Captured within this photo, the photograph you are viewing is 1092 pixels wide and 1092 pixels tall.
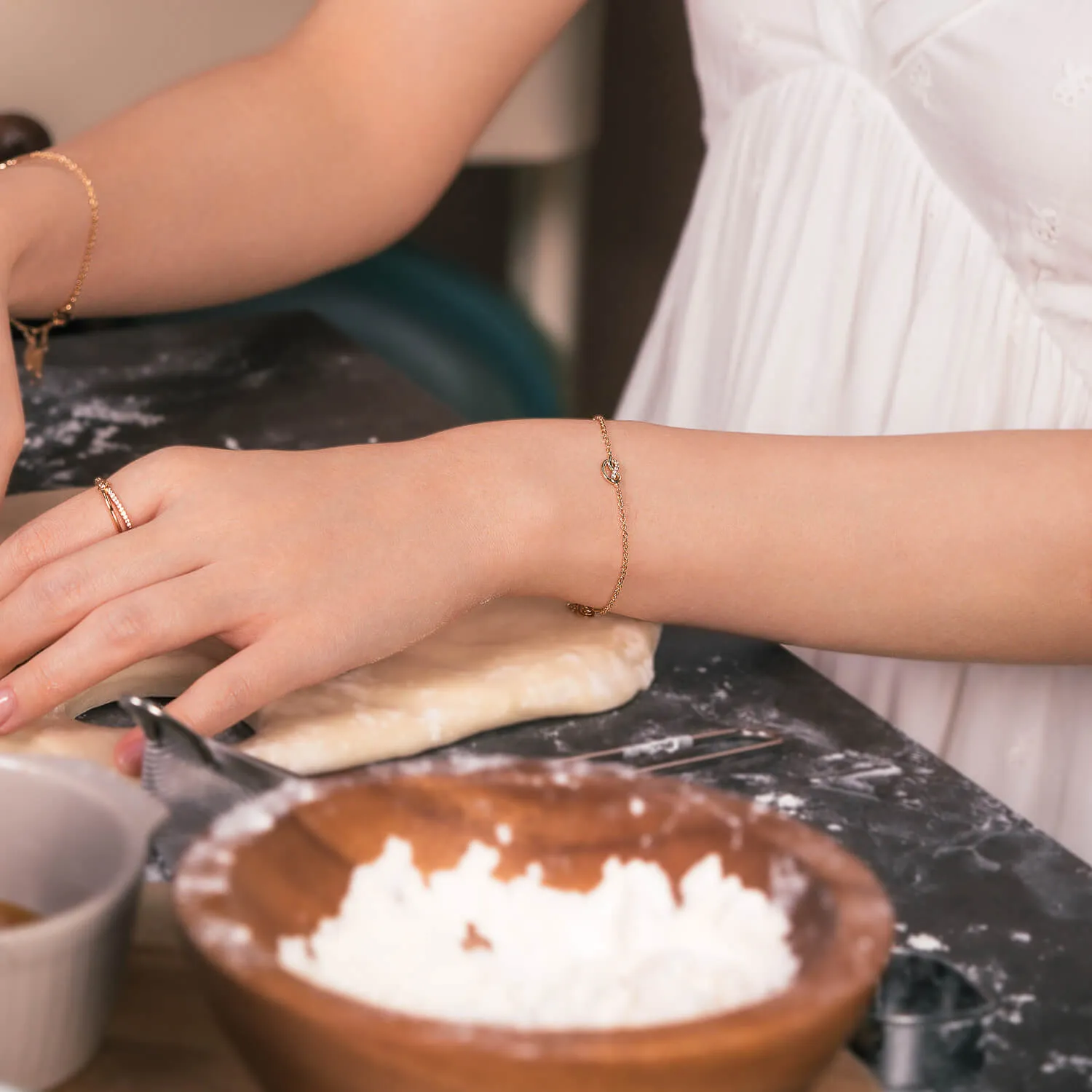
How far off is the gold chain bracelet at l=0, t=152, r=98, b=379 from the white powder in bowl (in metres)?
0.62

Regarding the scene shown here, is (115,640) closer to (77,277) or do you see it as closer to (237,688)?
(237,688)

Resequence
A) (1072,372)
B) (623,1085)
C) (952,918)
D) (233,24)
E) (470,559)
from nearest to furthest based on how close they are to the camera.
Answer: (623,1085) → (952,918) → (470,559) → (1072,372) → (233,24)

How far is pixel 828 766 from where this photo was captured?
1.93 feet

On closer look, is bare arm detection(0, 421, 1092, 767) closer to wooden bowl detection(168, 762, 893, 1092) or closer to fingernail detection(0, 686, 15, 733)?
fingernail detection(0, 686, 15, 733)

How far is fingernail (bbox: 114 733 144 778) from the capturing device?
0.50 metres

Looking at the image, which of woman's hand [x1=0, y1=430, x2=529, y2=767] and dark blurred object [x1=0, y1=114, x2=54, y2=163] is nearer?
woman's hand [x1=0, y1=430, x2=529, y2=767]

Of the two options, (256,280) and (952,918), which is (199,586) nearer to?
(952,918)

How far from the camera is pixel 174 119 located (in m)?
0.91

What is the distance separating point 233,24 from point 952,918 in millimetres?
1333

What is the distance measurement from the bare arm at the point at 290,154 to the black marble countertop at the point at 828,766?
91mm

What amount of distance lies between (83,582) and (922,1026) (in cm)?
37

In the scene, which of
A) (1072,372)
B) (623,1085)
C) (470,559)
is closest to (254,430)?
(470,559)

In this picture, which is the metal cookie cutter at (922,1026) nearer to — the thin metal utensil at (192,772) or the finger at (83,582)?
the thin metal utensil at (192,772)

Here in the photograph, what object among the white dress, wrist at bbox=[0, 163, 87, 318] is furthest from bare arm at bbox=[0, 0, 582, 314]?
the white dress
